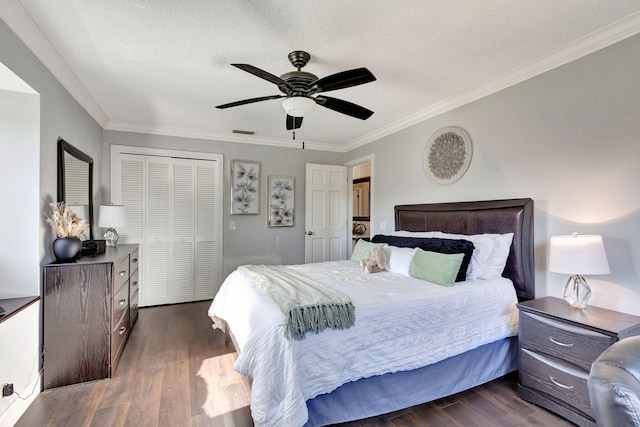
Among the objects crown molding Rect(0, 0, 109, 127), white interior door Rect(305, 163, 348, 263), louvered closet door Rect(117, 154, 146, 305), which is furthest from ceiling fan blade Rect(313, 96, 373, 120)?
louvered closet door Rect(117, 154, 146, 305)

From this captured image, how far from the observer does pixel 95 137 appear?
11.9 ft

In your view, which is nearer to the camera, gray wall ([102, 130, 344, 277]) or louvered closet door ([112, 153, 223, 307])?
louvered closet door ([112, 153, 223, 307])

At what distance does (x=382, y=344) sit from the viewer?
187cm

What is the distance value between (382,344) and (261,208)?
3268mm

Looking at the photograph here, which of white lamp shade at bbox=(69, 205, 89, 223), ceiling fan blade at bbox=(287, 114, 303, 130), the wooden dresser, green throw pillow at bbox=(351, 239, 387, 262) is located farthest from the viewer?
green throw pillow at bbox=(351, 239, 387, 262)

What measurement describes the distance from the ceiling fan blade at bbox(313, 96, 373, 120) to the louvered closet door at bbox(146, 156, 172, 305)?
287 centimetres

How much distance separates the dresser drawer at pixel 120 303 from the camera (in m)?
2.44

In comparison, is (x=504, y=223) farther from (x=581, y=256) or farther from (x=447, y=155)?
(x=447, y=155)

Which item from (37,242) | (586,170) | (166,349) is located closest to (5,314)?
(37,242)

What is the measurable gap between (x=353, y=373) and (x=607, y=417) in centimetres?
125

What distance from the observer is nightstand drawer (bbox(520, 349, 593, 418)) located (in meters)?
1.79

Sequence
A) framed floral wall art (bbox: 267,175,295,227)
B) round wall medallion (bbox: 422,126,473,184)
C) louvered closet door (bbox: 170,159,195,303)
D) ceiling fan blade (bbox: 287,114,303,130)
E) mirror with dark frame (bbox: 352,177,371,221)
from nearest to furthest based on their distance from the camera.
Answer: ceiling fan blade (bbox: 287,114,303,130)
round wall medallion (bbox: 422,126,473,184)
louvered closet door (bbox: 170,159,195,303)
framed floral wall art (bbox: 267,175,295,227)
mirror with dark frame (bbox: 352,177,371,221)

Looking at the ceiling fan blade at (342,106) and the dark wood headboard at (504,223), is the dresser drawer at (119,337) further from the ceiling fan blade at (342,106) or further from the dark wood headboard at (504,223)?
the dark wood headboard at (504,223)

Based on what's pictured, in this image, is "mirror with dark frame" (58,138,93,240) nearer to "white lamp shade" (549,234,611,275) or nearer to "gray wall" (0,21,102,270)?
"gray wall" (0,21,102,270)
